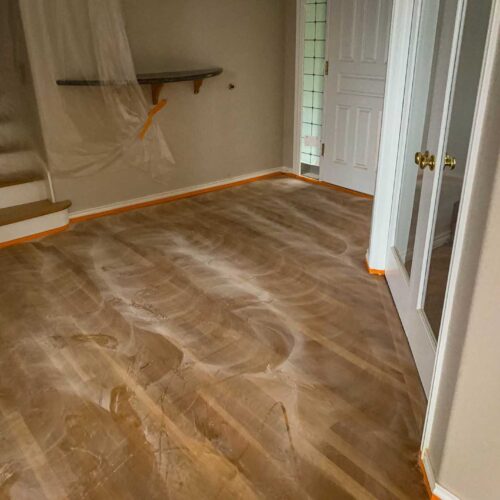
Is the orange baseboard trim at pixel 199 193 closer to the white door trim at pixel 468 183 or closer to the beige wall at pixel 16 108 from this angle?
the beige wall at pixel 16 108

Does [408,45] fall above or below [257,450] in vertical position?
above

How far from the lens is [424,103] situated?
2.12 meters

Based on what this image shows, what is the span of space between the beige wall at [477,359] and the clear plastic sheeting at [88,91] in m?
2.59

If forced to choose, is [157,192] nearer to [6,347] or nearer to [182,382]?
[6,347]

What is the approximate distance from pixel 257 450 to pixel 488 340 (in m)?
0.86

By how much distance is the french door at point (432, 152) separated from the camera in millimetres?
1666

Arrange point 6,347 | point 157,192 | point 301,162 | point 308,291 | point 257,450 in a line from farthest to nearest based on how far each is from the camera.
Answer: point 301,162 → point 157,192 → point 308,291 → point 6,347 → point 257,450

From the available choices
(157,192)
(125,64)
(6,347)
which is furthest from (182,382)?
(157,192)

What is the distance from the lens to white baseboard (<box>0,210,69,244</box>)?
3273 millimetres

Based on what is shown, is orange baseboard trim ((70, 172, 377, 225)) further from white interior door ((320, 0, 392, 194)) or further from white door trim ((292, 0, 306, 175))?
white door trim ((292, 0, 306, 175))

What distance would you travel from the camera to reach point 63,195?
361 centimetres

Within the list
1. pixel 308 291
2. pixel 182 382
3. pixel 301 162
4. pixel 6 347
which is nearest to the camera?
pixel 182 382

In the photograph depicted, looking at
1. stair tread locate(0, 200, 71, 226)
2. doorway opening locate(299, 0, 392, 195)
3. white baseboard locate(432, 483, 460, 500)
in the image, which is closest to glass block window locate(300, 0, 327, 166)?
doorway opening locate(299, 0, 392, 195)

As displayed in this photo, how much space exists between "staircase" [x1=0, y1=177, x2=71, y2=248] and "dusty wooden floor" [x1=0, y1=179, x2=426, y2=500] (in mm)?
143
